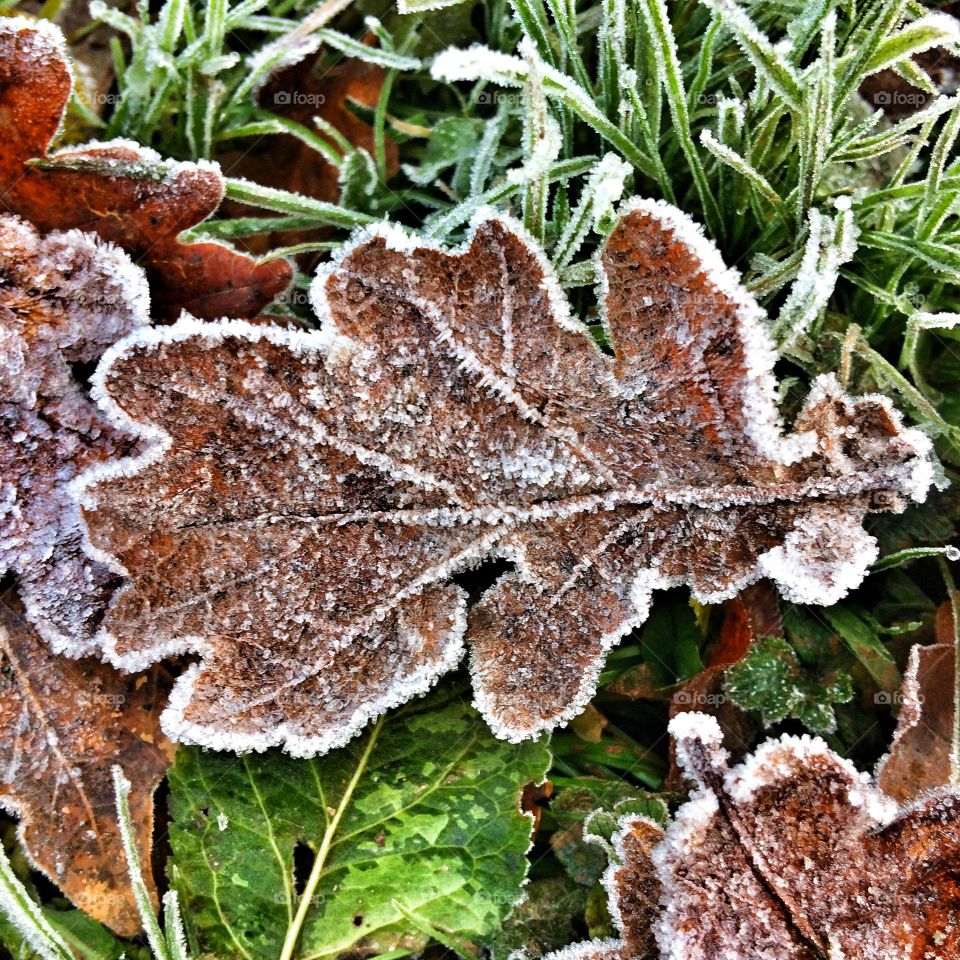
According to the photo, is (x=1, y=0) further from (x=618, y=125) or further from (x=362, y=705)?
(x=362, y=705)

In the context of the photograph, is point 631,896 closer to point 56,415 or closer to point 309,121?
point 56,415

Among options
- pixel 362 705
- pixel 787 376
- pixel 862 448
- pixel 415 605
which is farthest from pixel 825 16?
pixel 362 705

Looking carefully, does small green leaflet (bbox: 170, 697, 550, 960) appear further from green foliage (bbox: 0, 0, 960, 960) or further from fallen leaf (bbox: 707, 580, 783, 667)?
fallen leaf (bbox: 707, 580, 783, 667)

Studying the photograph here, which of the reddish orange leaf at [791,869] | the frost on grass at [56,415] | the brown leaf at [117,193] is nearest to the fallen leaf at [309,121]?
the brown leaf at [117,193]

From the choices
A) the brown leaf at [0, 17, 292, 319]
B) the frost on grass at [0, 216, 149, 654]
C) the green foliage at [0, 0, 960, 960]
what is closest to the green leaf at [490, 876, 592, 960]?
the green foliage at [0, 0, 960, 960]

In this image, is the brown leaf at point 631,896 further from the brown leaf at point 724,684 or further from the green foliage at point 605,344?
the brown leaf at point 724,684
